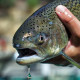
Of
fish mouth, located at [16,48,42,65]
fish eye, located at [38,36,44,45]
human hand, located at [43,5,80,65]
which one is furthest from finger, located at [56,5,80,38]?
fish mouth, located at [16,48,42,65]

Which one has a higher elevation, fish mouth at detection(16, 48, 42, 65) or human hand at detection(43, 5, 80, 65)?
human hand at detection(43, 5, 80, 65)

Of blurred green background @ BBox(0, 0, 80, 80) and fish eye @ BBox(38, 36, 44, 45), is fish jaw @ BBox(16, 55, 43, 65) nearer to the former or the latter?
fish eye @ BBox(38, 36, 44, 45)

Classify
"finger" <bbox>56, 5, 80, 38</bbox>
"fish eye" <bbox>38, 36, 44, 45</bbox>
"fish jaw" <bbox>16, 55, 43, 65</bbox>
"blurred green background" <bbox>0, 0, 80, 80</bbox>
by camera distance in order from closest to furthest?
Answer: "fish jaw" <bbox>16, 55, 43, 65</bbox>
"fish eye" <bbox>38, 36, 44, 45</bbox>
"finger" <bbox>56, 5, 80, 38</bbox>
"blurred green background" <bbox>0, 0, 80, 80</bbox>

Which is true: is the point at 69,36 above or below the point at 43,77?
above

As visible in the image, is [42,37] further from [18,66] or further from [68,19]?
[18,66]

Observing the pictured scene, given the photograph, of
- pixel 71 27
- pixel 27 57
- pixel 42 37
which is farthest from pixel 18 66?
pixel 27 57

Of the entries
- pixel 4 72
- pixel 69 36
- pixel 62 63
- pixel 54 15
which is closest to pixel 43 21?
pixel 54 15

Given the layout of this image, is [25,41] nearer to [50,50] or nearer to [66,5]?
[50,50]

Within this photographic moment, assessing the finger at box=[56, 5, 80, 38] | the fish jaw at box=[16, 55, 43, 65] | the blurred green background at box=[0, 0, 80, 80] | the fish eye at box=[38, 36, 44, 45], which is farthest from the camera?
the blurred green background at box=[0, 0, 80, 80]

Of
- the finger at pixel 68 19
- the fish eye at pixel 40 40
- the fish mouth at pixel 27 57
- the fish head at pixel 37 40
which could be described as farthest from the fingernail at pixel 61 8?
the fish mouth at pixel 27 57
